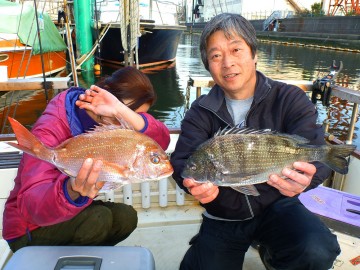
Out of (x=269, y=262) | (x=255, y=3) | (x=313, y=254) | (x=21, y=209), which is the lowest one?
(x=269, y=262)

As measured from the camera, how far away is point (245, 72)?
7.66 feet

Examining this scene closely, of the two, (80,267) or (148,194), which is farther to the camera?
(148,194)

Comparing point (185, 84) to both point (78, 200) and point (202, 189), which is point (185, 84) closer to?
point (202, 189)

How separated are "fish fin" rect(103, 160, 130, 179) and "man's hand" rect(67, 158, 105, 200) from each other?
8cm

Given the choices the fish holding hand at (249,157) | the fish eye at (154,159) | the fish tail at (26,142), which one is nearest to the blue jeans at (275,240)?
the fish holding hand at (249,157)

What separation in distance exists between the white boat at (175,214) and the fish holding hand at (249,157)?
3.26ft

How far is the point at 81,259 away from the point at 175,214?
1.99 m

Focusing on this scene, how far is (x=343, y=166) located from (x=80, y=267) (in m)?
1.74

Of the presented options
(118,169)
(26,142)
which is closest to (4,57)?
(26,142)

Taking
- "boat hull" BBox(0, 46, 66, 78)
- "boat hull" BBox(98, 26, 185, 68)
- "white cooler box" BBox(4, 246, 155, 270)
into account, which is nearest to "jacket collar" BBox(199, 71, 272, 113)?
"white cooler box" BBox(4, 246, 155, 270)

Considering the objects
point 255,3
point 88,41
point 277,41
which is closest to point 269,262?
point 88,41

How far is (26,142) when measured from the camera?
166 centimetres

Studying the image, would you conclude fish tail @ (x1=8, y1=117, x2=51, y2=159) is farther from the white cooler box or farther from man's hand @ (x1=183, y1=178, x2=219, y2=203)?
man's hand @ (x1=183, y1=178, x2=219, y2=203)

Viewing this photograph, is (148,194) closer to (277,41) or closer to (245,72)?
(245,72)
